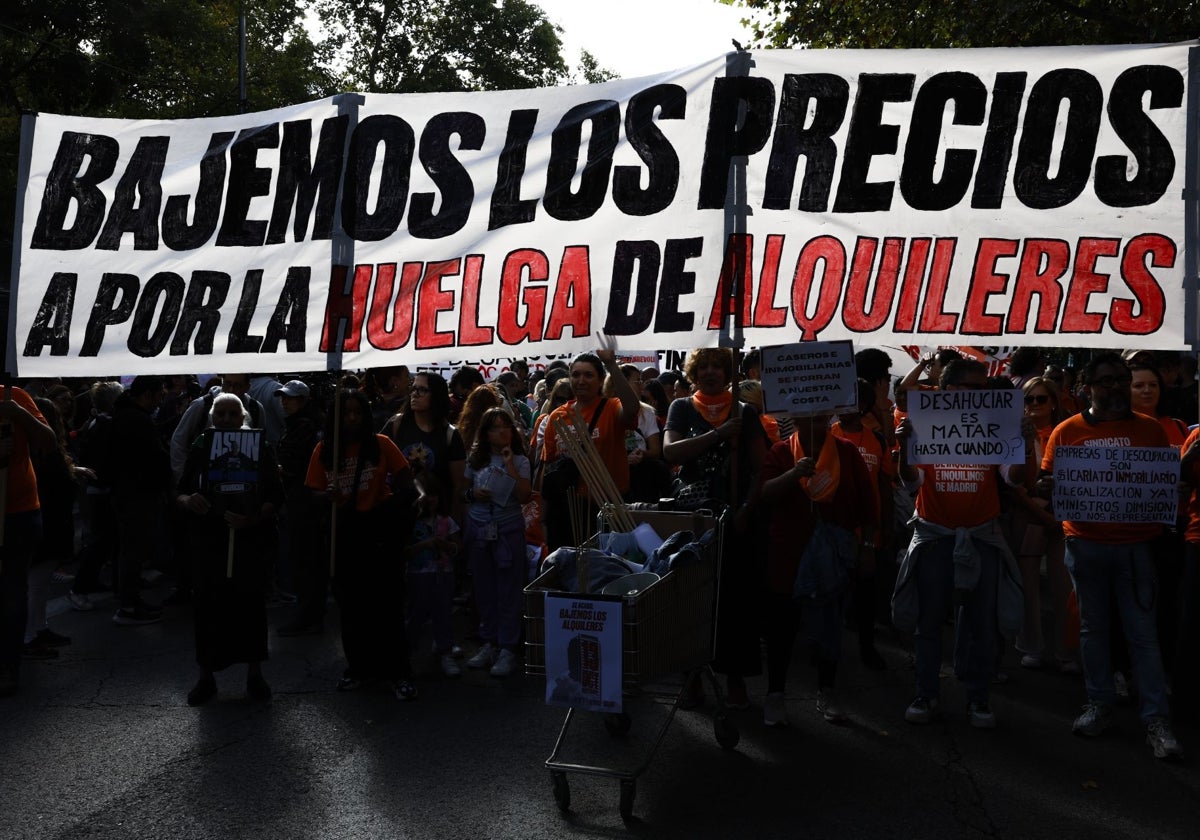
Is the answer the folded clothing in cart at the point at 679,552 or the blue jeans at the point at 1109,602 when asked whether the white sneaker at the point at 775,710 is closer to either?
the folded clothing in cart at the point at 679,552

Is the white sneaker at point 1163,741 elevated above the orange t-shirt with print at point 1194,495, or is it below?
below

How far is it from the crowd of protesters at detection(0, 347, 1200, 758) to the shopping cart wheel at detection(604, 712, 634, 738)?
580 mm

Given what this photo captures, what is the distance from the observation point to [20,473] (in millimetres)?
8062

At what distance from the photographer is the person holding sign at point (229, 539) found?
7754mm

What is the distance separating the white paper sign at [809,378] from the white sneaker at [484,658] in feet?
9.29

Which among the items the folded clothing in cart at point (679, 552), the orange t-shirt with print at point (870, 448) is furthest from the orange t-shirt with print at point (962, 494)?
the folded clothing in cart at point (679, 552)

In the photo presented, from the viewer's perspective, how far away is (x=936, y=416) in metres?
6.93

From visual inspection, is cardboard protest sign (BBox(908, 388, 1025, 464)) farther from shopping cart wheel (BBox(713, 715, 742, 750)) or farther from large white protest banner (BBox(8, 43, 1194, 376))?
shopping cart wheel (BBox(713, 715, 742, 750))

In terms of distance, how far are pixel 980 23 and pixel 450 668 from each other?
13.3 metres

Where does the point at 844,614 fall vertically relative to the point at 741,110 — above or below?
below

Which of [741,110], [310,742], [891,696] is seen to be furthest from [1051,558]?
[310,742]

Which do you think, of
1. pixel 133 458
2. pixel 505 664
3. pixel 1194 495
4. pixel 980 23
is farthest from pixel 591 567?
pixel 980 23

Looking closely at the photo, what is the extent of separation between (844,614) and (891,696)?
2384mm

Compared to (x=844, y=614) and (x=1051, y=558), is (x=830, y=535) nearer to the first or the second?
(x=1051, y=558)
